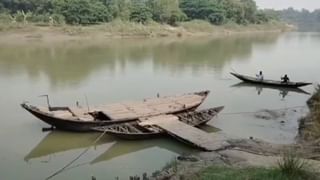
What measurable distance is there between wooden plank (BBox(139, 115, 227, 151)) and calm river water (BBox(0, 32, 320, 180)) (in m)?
0.27

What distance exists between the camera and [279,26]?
86312 mm

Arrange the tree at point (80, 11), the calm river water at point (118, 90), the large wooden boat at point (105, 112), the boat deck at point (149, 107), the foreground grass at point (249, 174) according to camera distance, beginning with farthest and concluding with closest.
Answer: the tree at point (80, 11), the boat deck at point (149, 107), the large wooden boat at point (105, 112), the calm river water at point (118, 90), the foreground grass at point (249, 174)

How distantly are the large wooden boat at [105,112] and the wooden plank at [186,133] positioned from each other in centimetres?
43

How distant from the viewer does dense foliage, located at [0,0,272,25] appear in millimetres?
51656

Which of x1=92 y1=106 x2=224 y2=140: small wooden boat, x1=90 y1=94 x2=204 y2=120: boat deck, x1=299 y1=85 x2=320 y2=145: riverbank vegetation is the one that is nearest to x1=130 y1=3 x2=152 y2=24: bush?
x1=90 y1=94 x2=204 y2=120: boat deck

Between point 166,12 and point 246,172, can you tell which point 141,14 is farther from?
point 246,172

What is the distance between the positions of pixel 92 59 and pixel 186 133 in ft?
66.2

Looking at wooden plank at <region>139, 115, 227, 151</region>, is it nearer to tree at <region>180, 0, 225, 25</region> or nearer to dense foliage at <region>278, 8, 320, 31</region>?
tree at <region>180, 0, 225, 25</region>

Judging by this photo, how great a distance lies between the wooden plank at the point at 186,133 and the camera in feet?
35.4

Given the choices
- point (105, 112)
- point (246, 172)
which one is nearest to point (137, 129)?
point (105, 112)

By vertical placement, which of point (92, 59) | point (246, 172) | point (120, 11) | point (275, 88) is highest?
point (120, 11)

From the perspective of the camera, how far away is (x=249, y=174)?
6918 millimetres

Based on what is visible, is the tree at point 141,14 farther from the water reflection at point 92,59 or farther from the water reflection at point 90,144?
the water reflection at point 90,144

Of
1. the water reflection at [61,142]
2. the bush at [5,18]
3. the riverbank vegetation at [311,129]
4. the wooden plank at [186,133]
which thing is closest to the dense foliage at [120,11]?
the bush at [5,18]
